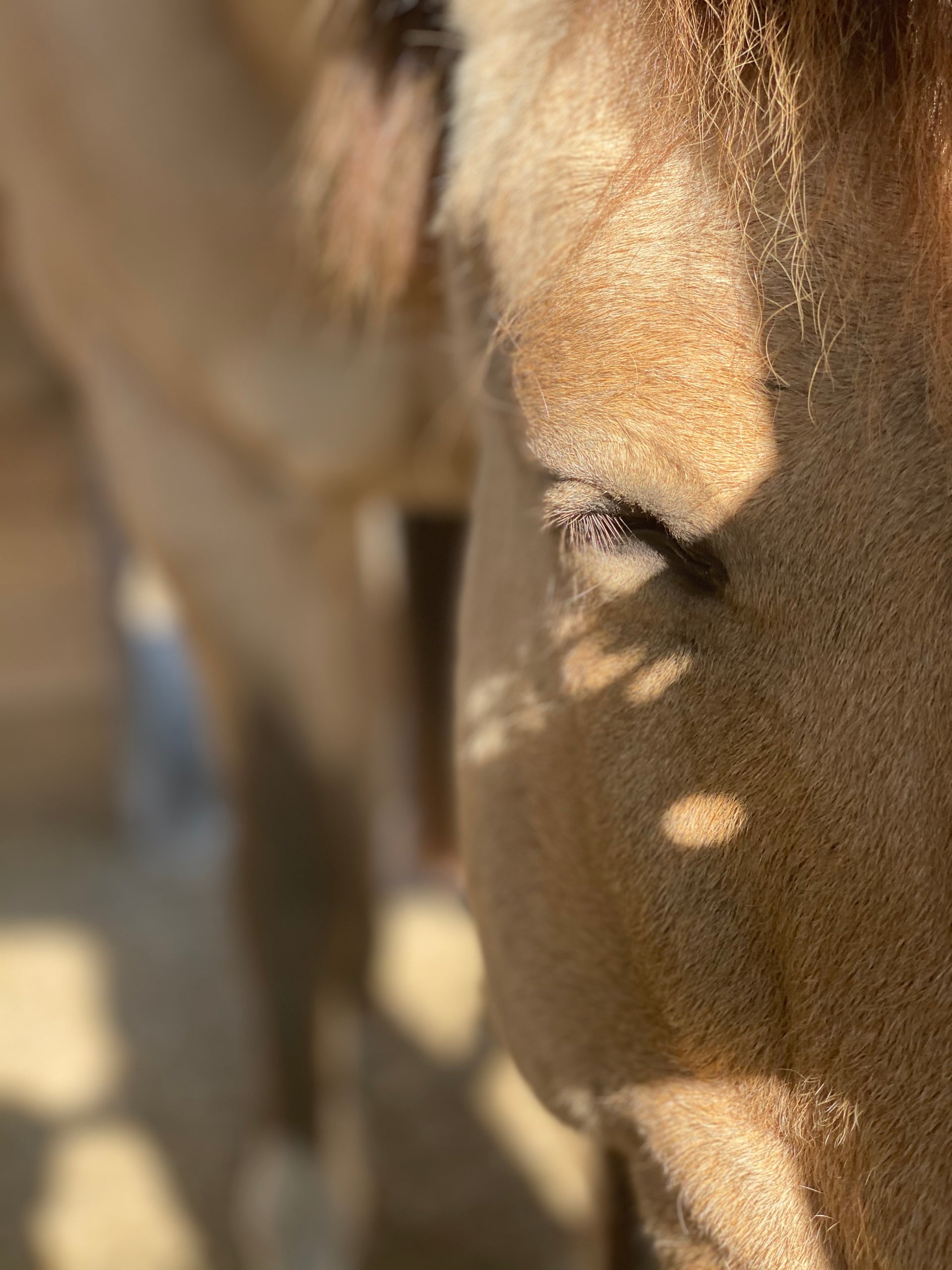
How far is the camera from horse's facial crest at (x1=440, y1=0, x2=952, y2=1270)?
1.43ft

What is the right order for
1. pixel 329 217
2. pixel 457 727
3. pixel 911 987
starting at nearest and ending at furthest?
pixel 911 987, pixel 457 727, pixel 329 217

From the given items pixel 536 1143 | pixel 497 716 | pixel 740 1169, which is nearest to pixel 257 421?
pixel 497 716

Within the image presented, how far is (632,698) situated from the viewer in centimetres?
52

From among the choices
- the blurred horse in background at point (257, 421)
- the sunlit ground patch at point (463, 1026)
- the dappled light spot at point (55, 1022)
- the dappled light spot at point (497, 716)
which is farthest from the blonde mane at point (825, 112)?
the dappled light spot at point (55, 1022)

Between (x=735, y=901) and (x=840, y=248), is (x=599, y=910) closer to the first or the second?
(x=735, y=901)

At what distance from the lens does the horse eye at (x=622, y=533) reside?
49 centimetres

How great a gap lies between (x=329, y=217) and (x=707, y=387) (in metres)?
0.49

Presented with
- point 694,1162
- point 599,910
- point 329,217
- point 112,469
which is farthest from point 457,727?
point 112,469

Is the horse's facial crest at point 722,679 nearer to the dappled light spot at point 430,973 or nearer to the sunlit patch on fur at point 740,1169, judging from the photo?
the sunlit patch on fur at point 740,1169

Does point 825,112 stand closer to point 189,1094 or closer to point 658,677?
point 658,677

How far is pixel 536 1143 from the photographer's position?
1515 millimetres

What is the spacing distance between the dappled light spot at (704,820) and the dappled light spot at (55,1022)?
4.53 ft

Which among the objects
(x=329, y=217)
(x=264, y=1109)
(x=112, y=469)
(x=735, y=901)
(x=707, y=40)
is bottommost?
(x=264, y=1109)

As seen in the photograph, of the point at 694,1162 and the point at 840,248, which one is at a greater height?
the point at 840,248
